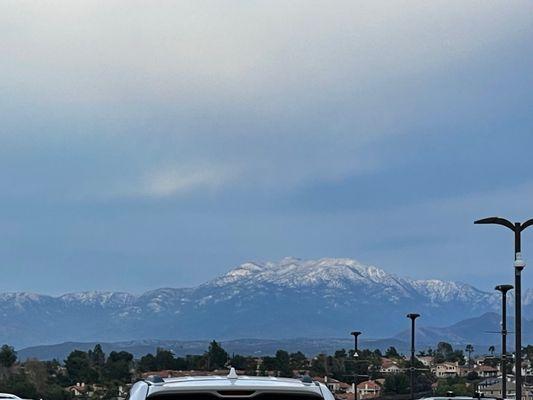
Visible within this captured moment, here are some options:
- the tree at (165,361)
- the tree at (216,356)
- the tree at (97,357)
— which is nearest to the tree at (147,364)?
the tree at (165,361)

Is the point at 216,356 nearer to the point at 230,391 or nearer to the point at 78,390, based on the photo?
the point at 78,390

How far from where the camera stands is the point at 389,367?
118312 millimetres

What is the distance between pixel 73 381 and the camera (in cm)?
9850

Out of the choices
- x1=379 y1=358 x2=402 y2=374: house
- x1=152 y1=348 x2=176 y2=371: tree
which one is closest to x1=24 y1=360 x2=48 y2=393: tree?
x1=152 y1=348 x2=176 y2=371: tree

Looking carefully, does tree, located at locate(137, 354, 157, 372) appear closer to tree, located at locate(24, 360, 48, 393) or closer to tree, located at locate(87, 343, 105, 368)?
tree, located at locate(24, 360, 48, 393)

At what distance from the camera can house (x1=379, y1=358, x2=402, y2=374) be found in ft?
359

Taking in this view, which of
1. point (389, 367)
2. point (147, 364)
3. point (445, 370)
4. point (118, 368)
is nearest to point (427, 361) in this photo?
point (445, 370)

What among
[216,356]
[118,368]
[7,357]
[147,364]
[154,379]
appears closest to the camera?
[154,379]

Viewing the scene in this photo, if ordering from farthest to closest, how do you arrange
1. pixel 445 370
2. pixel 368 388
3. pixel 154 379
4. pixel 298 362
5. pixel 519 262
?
1. pixel 445 370
2. pixel 368 388
3. pixel 298 362
4. pixel 519 262
5. pixel 154 379

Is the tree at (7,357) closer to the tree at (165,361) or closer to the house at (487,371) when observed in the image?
the tree at (165,361)

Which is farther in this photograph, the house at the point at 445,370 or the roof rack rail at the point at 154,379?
the house at the point at 445,370

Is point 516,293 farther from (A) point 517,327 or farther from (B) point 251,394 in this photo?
(B) point 251,394

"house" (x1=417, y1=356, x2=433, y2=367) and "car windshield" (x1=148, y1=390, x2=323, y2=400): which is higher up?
"house" (x1=417, y1=356, x2=433, y2=367)

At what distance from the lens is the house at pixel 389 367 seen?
4304 inches
